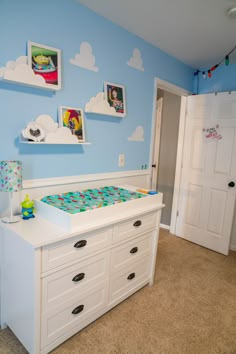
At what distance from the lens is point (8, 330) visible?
160 centimetres

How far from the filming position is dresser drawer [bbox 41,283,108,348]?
1374mm

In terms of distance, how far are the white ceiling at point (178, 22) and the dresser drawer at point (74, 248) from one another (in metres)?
1.68

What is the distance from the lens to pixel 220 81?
2953mm

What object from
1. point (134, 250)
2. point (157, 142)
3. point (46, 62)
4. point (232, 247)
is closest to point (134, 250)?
point (134, 250)

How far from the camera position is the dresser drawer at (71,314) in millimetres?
1374

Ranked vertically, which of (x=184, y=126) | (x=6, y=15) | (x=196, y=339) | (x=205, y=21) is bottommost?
(x=196, y=339)

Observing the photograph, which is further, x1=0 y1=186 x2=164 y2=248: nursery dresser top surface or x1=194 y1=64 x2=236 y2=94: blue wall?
x1=194 y1=64 x2=236 y2=94: blue wall

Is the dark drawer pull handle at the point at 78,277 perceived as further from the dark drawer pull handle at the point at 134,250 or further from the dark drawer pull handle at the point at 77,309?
the dark drawer pull handle at the point at 134,250

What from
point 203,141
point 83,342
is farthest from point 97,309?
point 203,141

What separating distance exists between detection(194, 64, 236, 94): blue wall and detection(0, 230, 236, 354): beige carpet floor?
218 centimetres

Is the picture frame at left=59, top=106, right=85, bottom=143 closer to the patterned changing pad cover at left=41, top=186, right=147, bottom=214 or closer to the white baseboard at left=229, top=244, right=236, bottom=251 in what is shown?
the patterned changing pad cover at left=41, top=186, right=147, bottom=214

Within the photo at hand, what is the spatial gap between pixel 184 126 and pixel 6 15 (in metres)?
2.35

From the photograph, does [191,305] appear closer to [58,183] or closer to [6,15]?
[58,183]

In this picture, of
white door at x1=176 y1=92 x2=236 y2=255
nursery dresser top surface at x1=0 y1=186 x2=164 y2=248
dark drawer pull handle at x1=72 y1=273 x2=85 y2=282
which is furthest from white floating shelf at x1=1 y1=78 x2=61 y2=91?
white door at x1=176 y1=92 x2=236 y2=255
